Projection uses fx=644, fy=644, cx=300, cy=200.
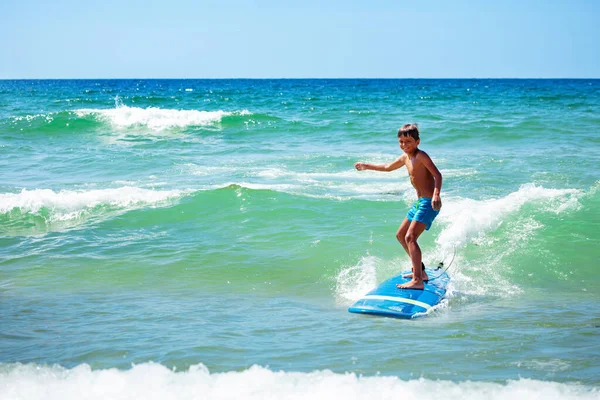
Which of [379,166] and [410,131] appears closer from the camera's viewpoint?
[410,131]

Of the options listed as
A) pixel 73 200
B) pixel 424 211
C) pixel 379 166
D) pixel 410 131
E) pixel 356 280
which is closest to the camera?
pixel 410 131

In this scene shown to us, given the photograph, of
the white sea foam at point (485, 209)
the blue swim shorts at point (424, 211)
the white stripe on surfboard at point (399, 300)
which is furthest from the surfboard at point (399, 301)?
the white sea foam at point (485, 209)

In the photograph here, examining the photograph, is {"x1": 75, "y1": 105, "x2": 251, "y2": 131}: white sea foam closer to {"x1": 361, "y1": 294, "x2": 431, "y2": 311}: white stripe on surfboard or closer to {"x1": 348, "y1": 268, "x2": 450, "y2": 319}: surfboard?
{"x1": 348, "y1": 268, "x2": 450, "y2": 319}: surfboard

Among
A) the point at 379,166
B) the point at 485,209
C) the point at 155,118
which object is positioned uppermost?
the point at 155,118

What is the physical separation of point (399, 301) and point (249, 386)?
206 centimetres

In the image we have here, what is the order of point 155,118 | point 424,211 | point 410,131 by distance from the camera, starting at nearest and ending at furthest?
point 410,131 → point 424,211 → point 155,118

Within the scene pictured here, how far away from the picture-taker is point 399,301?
576 cm

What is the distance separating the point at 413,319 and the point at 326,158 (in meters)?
10.3

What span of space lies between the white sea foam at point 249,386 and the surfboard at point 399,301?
1439mm

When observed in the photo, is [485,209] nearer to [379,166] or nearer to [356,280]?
[356,280]

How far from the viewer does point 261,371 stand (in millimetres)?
4281

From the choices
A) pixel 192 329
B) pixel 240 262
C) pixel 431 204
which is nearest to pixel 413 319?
pixel 431 204

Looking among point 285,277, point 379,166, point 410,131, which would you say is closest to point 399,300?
point 379,166

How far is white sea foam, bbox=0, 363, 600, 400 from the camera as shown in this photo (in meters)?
3.94
